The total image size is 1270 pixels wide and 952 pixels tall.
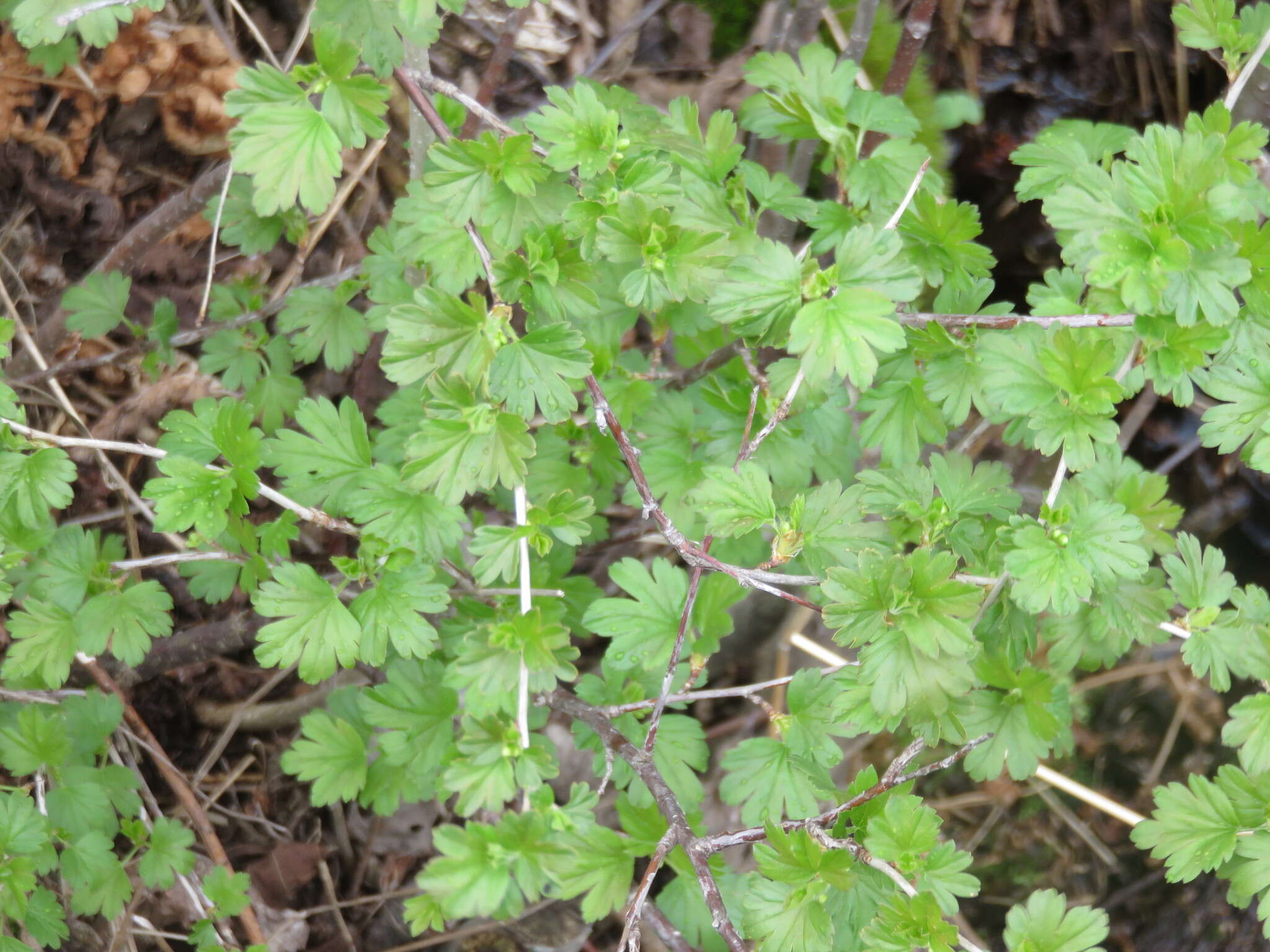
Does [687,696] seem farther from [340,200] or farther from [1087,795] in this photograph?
[340,200]

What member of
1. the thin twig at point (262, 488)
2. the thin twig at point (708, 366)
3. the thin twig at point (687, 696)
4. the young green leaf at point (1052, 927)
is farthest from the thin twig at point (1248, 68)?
the thin twig at point (262, 488)

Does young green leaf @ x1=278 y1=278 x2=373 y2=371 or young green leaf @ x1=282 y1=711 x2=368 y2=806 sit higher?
young green leaf @ x1=278 y1=278 x2=373 y2=371

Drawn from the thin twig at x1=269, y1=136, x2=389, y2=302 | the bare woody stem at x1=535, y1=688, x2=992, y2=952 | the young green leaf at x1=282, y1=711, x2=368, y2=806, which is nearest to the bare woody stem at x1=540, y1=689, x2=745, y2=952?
the bare woody stem at x1=535, y1=688, x2=992, y2=952

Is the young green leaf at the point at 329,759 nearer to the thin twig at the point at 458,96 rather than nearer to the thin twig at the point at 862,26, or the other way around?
the thin twig at the point at 458,96

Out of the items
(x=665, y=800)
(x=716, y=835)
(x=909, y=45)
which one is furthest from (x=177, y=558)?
(x=909, y=45)

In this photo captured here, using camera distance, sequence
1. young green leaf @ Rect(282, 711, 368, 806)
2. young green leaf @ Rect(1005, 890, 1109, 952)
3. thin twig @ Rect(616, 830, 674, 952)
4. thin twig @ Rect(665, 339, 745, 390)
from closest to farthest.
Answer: thin twig @ Rect(616, 830, 674, 952) < young green leaf @ Rect(1005, 890, 1109, 952) < thin twig @ Rect(665, 339, 745, 390) < young green leaf @ Rect(282, 711, 368, 806)

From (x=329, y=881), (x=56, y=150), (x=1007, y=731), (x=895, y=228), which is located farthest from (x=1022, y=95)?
(x=329, y=881)

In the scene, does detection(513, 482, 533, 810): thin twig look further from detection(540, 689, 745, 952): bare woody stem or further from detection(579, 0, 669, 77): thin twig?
detection(579, 0, 669, 77): thin twig

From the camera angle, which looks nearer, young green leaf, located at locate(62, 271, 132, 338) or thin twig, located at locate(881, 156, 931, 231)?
thin twig, located at locate(881, 156, 931, 231)

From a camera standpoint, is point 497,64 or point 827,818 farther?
point 497,64
